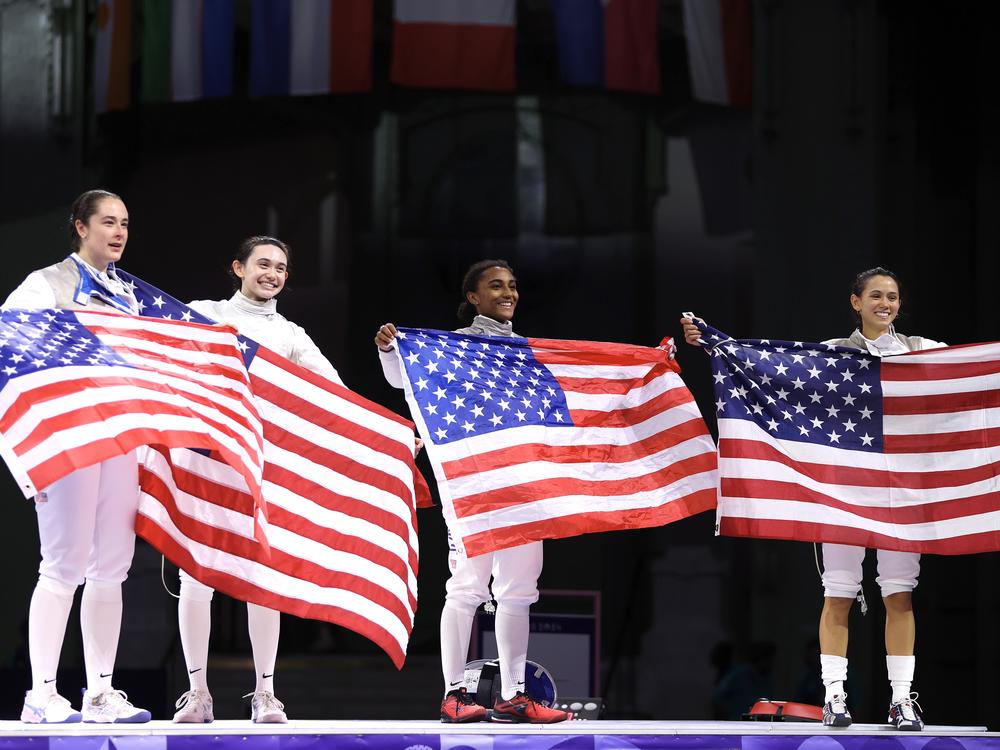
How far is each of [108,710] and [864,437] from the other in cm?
324

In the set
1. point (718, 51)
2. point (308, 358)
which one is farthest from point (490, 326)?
point (718, 51)

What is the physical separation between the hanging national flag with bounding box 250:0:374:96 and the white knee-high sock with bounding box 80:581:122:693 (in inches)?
210

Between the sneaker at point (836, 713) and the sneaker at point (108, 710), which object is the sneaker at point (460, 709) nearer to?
the sneaker at point (108, 710)

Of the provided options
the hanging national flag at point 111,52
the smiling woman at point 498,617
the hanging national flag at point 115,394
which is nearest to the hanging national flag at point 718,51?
the hanging national flag at point 111,52

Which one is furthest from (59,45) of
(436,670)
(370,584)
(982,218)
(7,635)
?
(982,218)

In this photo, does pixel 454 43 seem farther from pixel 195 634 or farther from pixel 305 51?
pixel 195 634

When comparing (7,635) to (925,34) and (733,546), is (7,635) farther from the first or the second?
(925,34)

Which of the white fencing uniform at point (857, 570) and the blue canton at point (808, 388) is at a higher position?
the blue canton at point (808, 388)

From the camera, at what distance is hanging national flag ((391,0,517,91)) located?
33.2ft

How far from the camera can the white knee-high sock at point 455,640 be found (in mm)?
5957

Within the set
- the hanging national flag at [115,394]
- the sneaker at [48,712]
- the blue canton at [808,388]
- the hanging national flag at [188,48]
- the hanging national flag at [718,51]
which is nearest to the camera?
the hanging national flag at [115,394]

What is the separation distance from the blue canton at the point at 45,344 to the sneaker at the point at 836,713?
9.90ft

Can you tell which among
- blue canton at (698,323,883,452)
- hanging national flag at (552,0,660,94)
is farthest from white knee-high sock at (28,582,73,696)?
hanging national flag at (552,0,660,94)

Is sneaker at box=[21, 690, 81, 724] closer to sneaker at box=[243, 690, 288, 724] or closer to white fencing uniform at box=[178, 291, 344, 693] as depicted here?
white fencing uniform at box=[178, 291, 344, 693]
